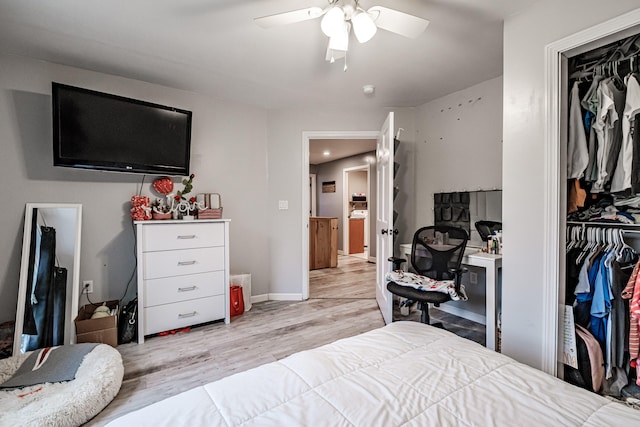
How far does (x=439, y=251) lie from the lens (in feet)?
8.12

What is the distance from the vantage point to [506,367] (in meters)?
1.01

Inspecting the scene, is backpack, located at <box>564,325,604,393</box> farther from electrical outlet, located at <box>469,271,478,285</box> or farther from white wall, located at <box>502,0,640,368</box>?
electrical outlet, located at <box>469,271,478,285</box>

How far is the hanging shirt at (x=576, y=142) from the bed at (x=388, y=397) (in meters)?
1.37

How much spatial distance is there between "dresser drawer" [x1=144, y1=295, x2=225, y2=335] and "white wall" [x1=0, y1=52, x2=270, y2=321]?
509mm

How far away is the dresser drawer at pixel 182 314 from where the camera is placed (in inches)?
95.4

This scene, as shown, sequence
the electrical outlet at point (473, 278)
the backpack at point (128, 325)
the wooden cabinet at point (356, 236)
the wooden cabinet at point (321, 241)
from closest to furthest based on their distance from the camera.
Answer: the backpack at point (128, 325) → the electrical outlet at point (473, 278) → the wooden cabinet at point (321, 241) → the wooden cabinet at point (356, 236)

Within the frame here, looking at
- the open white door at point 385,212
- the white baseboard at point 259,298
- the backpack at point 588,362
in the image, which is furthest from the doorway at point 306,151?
the backpack at point 588,362

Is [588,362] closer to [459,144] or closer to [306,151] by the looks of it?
[459,144]

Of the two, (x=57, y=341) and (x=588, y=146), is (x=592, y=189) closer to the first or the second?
(x=588, y=146)

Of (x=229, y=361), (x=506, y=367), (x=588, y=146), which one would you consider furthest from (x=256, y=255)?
(x=588, y=146)

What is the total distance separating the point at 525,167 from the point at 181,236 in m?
2.59

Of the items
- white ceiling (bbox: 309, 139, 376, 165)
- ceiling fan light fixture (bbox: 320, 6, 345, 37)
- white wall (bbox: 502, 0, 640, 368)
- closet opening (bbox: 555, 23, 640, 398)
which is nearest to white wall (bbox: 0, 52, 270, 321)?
white ceiling (bbox: 309, 139, 376, 165)

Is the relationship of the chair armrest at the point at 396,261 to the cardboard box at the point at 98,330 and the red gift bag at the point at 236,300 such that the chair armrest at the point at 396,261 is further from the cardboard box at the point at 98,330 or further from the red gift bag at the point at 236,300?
the cardboard box at the point at 98,330

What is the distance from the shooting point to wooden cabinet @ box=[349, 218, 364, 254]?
686 centimetres
